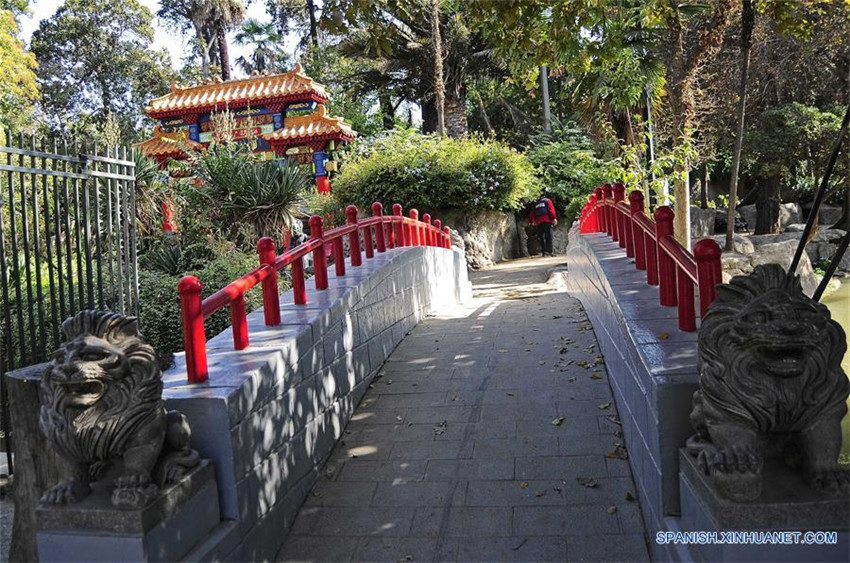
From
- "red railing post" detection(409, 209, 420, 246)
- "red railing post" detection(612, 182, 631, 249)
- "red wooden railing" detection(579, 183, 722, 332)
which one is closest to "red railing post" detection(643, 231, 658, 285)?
"red wooden railing" detection(579, 183, 722, 332)

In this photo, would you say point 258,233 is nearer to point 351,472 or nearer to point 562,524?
point 351,472

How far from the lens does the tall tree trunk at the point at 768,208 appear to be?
856 inches

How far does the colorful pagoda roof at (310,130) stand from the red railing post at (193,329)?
18.2m

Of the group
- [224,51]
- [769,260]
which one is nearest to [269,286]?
[769,260]

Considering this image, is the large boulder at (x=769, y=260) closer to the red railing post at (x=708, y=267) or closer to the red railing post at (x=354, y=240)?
the red railing post at (x=354, y=240)

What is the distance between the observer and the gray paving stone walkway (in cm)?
374

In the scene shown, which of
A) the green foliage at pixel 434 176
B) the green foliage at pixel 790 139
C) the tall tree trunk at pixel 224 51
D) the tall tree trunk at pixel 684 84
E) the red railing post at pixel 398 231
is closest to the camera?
the red railing post at pixel 398 231

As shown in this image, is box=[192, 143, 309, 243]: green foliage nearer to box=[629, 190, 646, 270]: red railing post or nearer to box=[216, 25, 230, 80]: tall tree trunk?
box=[629, 190, 646, 270]: red railing post

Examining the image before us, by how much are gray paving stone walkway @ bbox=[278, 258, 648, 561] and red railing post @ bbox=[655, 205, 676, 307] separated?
108cm

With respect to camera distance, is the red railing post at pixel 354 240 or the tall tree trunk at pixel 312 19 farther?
the tall tree trunk at pixel 312 19

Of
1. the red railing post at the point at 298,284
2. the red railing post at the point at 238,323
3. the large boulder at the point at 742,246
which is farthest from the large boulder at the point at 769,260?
the red railing post at the point at 238,323

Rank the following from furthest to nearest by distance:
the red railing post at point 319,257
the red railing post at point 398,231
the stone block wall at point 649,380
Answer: the red railing post at point 398,231 < the red railing post at point 319,257 < the stone block wall at point 649,380

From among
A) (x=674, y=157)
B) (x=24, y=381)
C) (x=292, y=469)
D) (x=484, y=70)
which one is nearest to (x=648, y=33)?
(x=674, y=157)

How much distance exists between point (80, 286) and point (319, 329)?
5.12 feet
